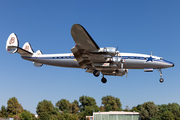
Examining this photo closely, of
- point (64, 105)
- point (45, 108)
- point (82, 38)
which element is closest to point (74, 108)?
point (64, 105)

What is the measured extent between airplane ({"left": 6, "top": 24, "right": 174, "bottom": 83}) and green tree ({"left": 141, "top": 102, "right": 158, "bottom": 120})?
50.8 meters

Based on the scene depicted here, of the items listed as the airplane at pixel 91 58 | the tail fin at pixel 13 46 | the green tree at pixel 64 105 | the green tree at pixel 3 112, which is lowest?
the green tree at pixel 3 112

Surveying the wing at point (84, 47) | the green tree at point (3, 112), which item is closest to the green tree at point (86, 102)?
the green tree at point (3, 112)

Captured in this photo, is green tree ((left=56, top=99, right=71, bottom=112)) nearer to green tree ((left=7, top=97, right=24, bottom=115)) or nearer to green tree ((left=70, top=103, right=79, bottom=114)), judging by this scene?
green tree ((left=70, top=103, right=79, bottom=114))

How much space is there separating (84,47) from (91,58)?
218 cm

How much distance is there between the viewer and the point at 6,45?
99.5 feet

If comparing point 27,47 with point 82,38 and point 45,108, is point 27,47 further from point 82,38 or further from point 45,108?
point 45,108

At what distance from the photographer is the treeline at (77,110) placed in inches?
2970

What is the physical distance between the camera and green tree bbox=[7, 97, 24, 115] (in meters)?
89.5

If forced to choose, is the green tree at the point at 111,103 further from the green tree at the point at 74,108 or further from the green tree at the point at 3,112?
the green tree at the point at 3,112

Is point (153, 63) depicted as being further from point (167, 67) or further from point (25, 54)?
point (25, 54)

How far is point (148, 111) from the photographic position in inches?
3014

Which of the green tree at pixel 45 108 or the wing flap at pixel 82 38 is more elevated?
the wing flap at pixel 82 38

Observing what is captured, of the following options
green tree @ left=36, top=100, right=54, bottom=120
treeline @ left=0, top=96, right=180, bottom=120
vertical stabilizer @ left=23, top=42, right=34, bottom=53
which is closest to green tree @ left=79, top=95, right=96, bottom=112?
treeline @ left=0, top=96, right=180, bottom=120
